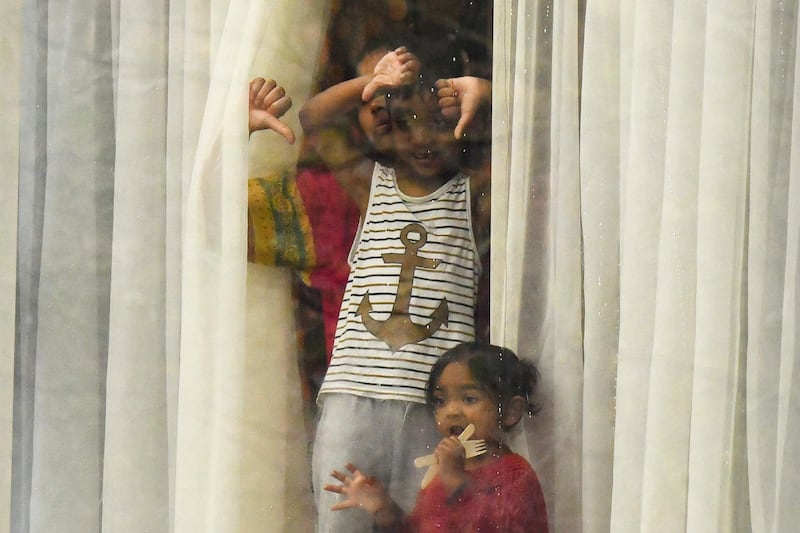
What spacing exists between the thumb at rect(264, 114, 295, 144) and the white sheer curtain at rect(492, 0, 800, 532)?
0.20 m

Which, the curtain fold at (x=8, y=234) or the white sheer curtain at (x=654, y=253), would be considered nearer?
the white sheer curtain at (x=654, y=253)

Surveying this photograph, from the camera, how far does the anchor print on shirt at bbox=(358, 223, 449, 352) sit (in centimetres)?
94

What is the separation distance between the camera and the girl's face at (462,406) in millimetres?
915

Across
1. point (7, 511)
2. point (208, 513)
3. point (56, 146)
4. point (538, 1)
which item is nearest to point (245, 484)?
point (208, 513)

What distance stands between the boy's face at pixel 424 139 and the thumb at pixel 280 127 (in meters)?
0.11

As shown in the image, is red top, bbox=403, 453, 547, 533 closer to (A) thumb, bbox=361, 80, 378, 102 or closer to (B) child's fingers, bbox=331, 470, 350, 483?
(B) child's fingers, bbox=331, 470, 350, 483

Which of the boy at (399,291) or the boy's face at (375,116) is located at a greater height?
the boy's face at (375,116)

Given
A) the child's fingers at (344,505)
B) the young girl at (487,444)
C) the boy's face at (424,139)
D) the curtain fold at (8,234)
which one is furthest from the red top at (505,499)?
the curtain fold at (8,234)

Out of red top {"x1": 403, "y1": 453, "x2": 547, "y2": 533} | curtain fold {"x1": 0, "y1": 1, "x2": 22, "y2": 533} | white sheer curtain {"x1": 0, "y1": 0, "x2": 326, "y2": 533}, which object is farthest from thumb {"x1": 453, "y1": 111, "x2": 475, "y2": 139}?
curtain fold {"x1": 0, "y1": 1, "x2": 22, "y2": 533}

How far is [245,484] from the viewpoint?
3.34 feet

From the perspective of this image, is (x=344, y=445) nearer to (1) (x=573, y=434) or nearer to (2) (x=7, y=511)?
(1) (x=573, y=434)

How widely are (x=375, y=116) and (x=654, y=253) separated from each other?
0.28 m

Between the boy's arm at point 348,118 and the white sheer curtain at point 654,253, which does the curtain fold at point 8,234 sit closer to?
the boy's arm at point 348,118

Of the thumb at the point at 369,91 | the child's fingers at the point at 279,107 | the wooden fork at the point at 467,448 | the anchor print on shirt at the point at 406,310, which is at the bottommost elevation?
the wooden fork at the point at 467,448
